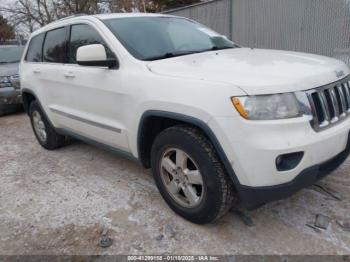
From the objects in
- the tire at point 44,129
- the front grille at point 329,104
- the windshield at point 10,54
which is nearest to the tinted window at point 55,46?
the tire at point 44,129

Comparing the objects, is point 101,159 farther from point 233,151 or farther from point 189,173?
point 233,151

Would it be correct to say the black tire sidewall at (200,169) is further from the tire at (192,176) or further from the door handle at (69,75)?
the door handle at (69,75)

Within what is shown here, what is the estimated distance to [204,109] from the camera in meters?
2.29

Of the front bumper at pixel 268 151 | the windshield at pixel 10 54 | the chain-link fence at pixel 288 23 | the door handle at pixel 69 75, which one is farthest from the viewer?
the windshield at pixel 10 54

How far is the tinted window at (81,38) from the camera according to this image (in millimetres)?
3392

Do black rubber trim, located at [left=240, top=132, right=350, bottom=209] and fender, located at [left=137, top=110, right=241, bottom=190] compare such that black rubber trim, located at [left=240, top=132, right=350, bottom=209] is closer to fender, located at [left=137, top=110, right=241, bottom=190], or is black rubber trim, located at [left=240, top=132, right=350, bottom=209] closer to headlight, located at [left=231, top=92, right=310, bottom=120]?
fender, located at [left=137, top=110, right=241, bottom=190]

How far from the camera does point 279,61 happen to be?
106 inches

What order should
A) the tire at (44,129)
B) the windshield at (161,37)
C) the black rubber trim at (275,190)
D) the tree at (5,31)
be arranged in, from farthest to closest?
the tree at (5,31), the tire at (44,129), the windshield at (161,37), the black rubber trim at (275,190)

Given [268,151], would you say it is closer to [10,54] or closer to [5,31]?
[10,54]

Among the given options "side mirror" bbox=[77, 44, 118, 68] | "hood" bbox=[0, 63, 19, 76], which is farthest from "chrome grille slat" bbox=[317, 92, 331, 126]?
"hood" bbox=[0, 63, 19, 76]

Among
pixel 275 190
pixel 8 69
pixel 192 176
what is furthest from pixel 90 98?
pixel 8 69

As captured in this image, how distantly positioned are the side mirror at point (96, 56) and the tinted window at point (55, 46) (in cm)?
109

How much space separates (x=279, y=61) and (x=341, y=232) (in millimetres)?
1400

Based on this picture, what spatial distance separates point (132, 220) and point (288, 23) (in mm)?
6487
